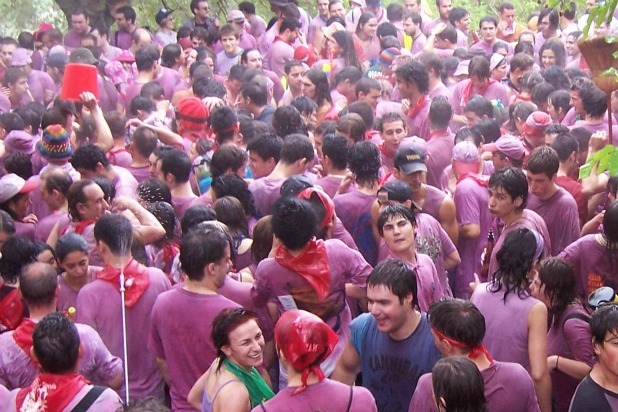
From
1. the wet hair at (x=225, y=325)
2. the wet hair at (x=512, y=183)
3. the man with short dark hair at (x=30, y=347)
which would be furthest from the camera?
the wet hair at (x=512, y=183)

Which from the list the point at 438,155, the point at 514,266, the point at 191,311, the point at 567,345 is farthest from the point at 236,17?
the point at 567,345

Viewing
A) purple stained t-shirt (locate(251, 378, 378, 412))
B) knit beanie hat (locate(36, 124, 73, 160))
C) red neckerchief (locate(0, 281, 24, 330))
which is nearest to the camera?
purple stained t-shirt (locate(251, 378, 378, 412))

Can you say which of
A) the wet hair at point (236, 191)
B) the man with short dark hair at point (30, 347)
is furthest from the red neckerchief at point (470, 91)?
the man with short dark hair at point (30, 347)

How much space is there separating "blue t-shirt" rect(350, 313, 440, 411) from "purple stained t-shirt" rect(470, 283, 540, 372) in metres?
0.43

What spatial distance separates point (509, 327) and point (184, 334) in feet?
5.67

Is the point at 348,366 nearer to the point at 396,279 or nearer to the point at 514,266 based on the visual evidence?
the point at 396,279

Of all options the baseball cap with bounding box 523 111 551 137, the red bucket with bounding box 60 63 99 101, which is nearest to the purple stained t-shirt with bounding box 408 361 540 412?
the baseball cap with bounding box 523 111 551 137

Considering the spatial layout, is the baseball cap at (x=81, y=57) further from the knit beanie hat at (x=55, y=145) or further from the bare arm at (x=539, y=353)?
the bare arm at (x=539, y=353)

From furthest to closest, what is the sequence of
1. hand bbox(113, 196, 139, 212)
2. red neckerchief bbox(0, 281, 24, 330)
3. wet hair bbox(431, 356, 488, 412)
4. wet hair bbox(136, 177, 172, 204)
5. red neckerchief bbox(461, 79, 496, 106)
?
red neckerchief bbox(461, 79, 496, 106), wet hair bbox(136, 177, 172, 204), hand bbox(113, 196, 139, 212), red neckerchief bbox(0, 281, 24, 330), wet hair bbox(431, 356, 488, 412)

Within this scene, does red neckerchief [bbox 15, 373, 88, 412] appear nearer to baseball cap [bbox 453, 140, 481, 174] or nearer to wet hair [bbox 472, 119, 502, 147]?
baseball cap [bbox 453, 140, 481, 174]

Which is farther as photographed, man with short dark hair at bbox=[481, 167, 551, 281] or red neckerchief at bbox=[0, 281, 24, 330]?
man with short dark hair at bbox=[481, 167, 551, 281]

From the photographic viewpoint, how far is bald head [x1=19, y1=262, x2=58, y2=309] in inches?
205

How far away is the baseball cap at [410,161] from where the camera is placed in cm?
680

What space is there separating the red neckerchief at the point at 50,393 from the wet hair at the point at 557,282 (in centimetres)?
251
